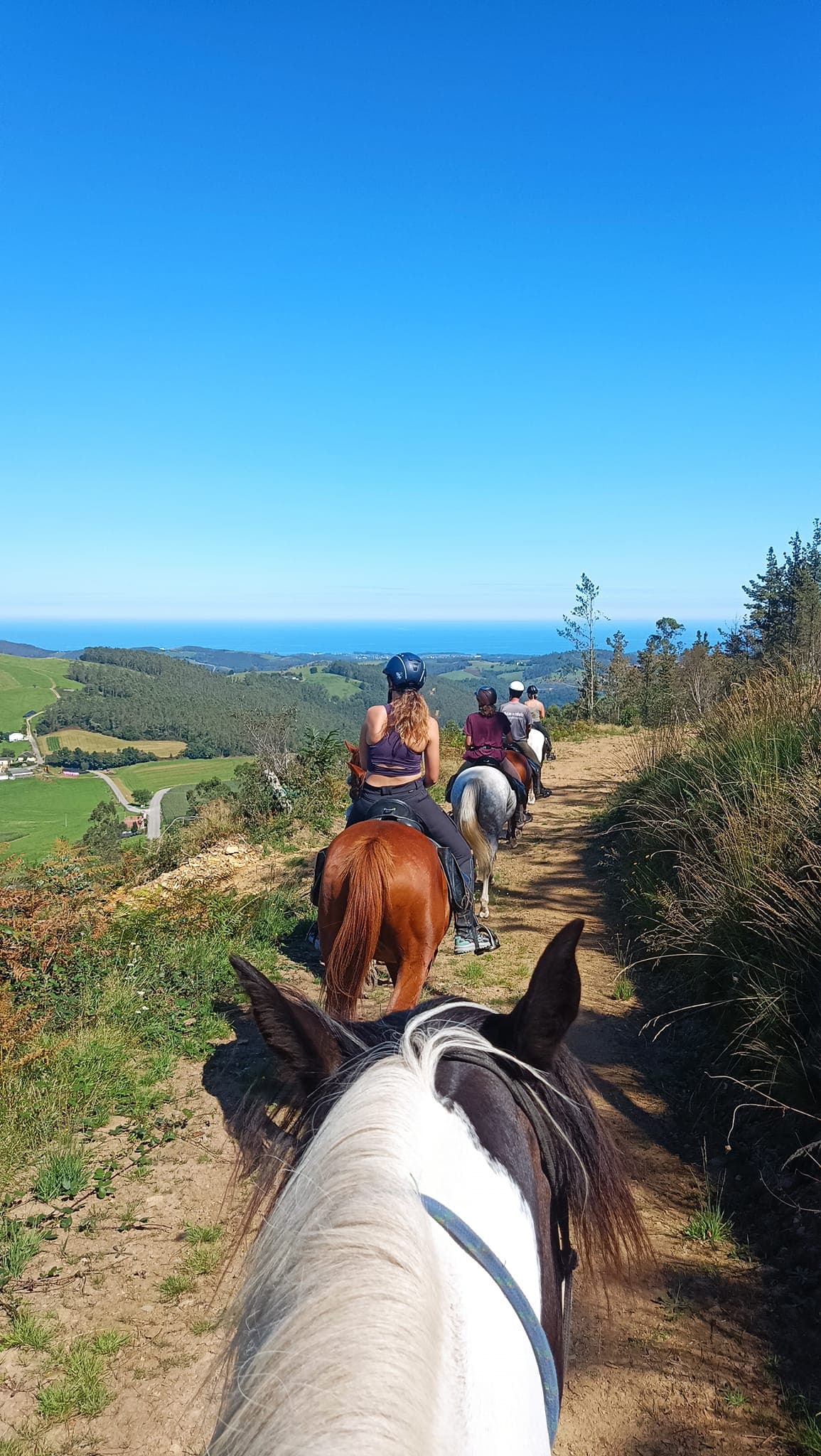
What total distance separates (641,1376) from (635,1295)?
1.15ft

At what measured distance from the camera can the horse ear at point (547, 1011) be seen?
130cm

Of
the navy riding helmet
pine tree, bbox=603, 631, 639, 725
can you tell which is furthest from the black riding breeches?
pine tree, bbox=603, 631, 639, 725

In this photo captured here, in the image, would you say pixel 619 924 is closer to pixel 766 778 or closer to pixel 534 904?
pixel 534 904

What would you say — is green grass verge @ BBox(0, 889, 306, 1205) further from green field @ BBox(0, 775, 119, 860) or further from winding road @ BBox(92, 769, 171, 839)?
winding road @ BBox(92, 769, 171, 839)

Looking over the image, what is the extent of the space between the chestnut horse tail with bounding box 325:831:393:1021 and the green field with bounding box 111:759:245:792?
41580mm

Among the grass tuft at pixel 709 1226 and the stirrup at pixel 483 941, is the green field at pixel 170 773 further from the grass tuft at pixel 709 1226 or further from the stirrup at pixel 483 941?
the grass tuft at pixel 709 1226

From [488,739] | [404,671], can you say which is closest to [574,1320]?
[404,671]

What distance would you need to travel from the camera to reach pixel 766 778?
17.3ft

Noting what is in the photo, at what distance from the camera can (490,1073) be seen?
4.43 feet

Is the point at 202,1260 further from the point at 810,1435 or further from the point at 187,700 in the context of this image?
the point at 187,700

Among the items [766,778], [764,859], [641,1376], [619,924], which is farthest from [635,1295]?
[619,924]

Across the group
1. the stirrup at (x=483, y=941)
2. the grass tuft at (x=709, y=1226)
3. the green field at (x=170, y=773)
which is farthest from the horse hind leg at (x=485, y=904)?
the green field at (x=170, y=773)

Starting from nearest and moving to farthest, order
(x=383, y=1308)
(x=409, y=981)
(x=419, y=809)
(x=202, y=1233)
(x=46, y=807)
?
1. (x=383, y=1308)
2. (x=202, y=1233)
3. (x=409, y=981)
4. (x=419, y=809)
5. (x=46, y=807)

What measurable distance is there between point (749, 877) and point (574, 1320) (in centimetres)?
257
